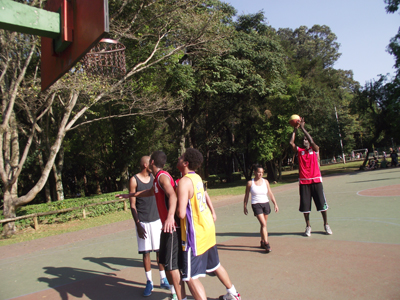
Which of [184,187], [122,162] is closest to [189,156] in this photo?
[184,187]

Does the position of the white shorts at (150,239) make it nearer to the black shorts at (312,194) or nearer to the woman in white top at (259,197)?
the woman in white top at (259,197)

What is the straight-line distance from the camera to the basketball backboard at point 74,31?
2691mm

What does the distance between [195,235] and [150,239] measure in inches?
70.4

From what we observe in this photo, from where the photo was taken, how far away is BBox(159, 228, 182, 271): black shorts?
13.1ft

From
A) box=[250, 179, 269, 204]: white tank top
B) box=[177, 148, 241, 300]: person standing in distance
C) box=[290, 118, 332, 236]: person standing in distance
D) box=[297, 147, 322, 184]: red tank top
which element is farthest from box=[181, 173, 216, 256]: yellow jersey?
box=[297, 147, 322, 184]: red tank top

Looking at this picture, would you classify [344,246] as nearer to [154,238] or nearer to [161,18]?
[154,238]

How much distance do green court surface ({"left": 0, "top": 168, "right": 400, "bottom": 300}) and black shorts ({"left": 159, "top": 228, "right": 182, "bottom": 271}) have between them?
37.8 inches

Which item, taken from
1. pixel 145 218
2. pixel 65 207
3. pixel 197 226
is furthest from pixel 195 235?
pixel 65 207

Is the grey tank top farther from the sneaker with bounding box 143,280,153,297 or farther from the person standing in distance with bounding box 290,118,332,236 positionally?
the person standing in distance with bounding box 290,118,332,236

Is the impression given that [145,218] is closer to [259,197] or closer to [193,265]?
[193,265]

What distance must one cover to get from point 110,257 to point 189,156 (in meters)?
4.54

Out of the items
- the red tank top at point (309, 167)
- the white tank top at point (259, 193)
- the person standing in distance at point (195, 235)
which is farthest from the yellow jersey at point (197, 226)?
the red tank top at point (309, 167)

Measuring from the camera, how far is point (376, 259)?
5098mm

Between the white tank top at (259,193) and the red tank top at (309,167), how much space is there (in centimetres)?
110
